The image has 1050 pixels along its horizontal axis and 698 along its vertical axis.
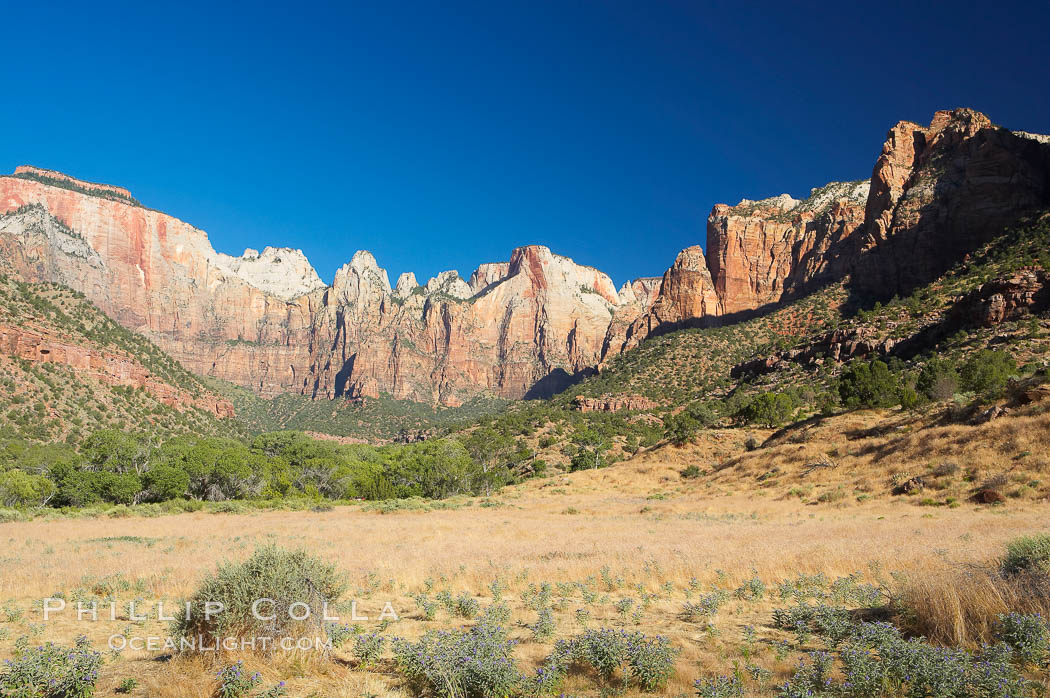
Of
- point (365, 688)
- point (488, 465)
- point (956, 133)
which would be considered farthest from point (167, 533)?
point (956, 133)

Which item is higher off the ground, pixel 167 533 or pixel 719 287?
pixel 719 287

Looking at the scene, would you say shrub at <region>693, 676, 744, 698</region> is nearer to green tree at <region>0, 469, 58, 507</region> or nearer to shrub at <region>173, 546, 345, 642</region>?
shrub at <region>173, 546, 345, 642</region>

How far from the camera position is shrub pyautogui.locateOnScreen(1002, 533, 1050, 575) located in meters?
6.95

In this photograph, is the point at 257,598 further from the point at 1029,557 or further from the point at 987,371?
the point at 987,371

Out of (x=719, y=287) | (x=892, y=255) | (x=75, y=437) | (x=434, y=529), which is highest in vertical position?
(x=719, y=287)

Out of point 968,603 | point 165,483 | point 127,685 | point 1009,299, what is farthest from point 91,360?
point 1009,299

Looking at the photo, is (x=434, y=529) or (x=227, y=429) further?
(x=227, y=429)

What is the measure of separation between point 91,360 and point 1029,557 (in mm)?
102027

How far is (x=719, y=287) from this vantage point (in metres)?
136

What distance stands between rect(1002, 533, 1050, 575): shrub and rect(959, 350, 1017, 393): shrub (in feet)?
106

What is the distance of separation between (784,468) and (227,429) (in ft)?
293

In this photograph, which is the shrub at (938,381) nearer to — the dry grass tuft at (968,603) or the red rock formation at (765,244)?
the dry grass tuft at (968,603)

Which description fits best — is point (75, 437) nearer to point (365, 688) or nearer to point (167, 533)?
point (167, 533)

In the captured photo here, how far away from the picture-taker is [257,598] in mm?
6758
